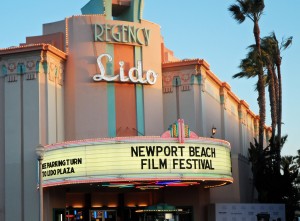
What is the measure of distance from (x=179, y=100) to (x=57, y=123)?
22.8 feet

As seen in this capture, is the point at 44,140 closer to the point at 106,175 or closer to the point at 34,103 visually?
the point at 34,103

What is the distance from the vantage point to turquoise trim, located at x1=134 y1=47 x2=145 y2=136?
3469 centimetres

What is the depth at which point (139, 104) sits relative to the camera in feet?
114

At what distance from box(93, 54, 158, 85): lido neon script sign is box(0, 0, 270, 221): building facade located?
51 mm

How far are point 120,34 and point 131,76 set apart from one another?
225 centimetres

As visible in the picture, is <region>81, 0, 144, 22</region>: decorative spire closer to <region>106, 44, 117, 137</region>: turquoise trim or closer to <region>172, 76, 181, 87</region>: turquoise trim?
<region>106, 44, 117, 137</region>: turquoise trim

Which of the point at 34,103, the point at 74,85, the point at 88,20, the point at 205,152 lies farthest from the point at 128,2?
the point at 205,152

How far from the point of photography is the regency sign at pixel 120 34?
34.0 meters

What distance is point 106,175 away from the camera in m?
29.0

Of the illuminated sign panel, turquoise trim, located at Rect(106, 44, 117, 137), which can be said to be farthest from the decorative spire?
the illuminated sign panel

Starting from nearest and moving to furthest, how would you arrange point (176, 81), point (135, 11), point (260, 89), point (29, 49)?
point (29, 49) → point (135, 11) → point (176, 81) → point (260, 89)

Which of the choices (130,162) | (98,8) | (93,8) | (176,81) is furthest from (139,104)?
(130,162)

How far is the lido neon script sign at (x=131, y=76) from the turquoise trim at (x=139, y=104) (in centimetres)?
41

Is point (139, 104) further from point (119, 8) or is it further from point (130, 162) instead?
point (130, 162)
